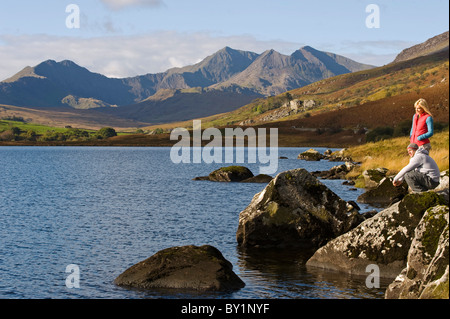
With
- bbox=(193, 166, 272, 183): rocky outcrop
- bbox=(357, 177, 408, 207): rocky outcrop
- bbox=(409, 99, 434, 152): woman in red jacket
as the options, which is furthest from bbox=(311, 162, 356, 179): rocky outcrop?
bbox=(409, 99, 434, 152): woman in red jacket

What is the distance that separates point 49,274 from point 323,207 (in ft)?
41.7

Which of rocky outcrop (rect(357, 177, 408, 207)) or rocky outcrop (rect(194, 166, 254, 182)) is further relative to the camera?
rocky outcrop (rect(194, 166, 254, 182))

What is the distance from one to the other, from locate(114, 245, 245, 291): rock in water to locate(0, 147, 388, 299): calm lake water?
0.54m

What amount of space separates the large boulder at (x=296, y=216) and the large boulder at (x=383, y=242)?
166 inches

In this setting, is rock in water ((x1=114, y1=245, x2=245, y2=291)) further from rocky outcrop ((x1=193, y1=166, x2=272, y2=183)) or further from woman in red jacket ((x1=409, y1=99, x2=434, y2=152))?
rocky outcrop ((x1=193, y1=166, x2=272, y2=183))

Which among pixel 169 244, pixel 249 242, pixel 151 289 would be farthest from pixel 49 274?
pixel 249 242

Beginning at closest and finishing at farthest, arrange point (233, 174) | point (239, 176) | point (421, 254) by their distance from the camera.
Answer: point (421, 254) → point (239, 176) → point (233, 174)

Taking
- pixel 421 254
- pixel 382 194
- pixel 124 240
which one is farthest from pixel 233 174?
pixel 421 254

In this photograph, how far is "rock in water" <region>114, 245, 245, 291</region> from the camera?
1816 cm

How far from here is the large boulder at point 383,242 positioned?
61.3 ft

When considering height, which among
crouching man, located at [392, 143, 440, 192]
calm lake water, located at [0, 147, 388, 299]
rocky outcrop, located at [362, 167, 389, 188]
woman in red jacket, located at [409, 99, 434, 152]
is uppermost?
woman in red jacket, located at [409, 99, 434, 152]

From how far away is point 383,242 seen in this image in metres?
19.4

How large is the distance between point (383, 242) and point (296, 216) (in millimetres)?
6286

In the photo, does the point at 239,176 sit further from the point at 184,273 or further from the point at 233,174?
the point at 184,273
